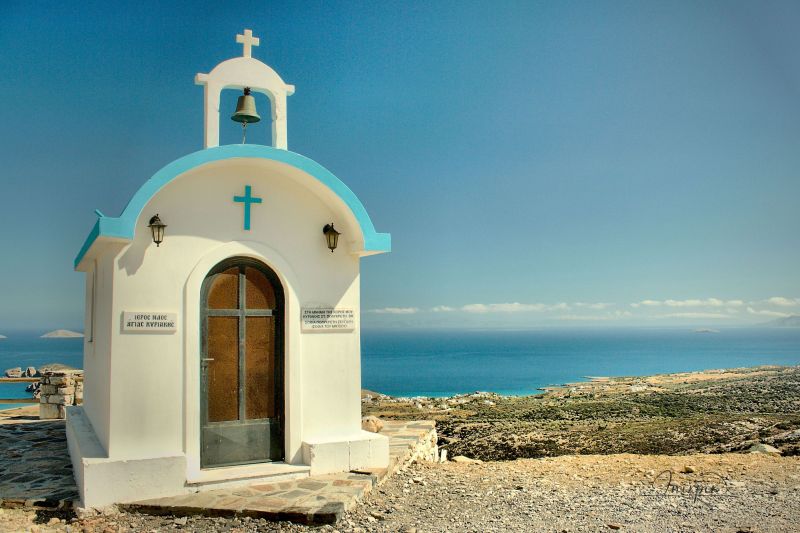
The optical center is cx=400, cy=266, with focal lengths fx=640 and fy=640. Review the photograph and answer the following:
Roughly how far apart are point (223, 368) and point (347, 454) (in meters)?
Result: 1.90

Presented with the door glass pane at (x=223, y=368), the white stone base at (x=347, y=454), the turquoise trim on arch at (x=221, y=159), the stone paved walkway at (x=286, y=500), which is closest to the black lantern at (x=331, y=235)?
the turquoise trim on arch at (x=221, y=159)

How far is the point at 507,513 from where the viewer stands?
7.08 metres

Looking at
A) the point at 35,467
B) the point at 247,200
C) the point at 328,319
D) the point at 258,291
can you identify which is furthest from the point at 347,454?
the point at 35,467

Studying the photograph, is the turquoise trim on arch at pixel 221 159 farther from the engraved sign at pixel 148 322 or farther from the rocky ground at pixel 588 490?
the rocky ground at pixel 588 490

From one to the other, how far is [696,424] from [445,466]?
29.2 feet

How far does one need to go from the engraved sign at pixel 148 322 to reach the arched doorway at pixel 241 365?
427 mm

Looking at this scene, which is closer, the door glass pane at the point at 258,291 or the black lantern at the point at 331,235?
the door glass pane at the point at 258,291

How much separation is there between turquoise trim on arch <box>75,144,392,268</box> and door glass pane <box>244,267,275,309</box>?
134 centimetres

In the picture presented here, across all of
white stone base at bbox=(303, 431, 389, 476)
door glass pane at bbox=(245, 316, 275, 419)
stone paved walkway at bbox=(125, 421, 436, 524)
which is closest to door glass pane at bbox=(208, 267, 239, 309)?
door glass pane at bbox=(245, 316, 275, 419)

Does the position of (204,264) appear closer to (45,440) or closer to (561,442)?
(45,440)

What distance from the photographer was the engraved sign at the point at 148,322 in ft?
23.4

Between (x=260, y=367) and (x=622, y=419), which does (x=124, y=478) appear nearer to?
(x=260, y=367)

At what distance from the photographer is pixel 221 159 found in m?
7.48

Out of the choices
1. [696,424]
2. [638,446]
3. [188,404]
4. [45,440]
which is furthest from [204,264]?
[696,424]
